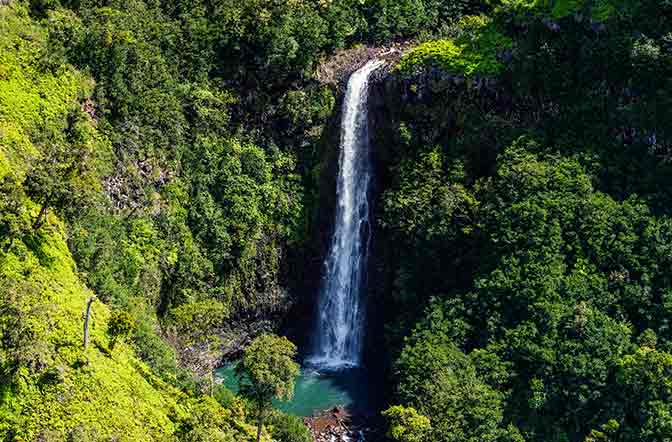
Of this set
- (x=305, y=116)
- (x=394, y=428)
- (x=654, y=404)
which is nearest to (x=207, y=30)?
(x=305, y=116)

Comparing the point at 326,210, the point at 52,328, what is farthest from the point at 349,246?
the point at 52,328

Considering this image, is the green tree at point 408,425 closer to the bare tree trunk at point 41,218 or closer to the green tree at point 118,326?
the green tree at point 118,326

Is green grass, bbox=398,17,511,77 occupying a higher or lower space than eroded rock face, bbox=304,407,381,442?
higher

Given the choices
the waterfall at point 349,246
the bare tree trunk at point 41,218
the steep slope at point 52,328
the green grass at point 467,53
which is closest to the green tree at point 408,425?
the steep slope at point 52,328

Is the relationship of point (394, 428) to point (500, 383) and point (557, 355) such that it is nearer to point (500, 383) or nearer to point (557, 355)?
point (500, 383)

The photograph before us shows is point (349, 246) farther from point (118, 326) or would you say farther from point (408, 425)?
point (118, 326)

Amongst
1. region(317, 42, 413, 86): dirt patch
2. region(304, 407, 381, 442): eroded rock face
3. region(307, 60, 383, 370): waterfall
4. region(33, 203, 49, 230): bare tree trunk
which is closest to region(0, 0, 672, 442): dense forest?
region(33, 203, 49, 230): bare tree trunk

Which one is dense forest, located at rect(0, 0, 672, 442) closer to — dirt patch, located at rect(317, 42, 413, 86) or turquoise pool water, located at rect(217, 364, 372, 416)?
dirt patch, located at rect(317, 42, 413, 86)
